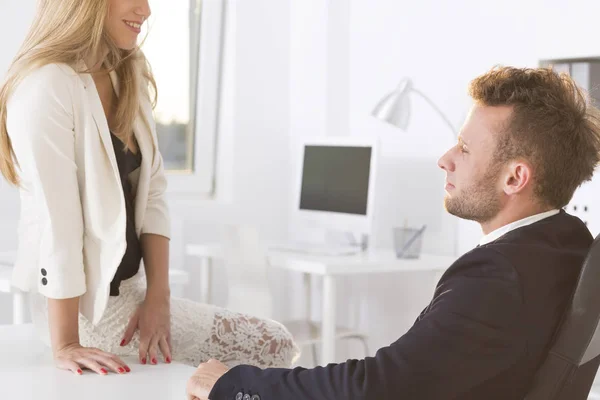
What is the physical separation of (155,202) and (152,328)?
0.99 ft

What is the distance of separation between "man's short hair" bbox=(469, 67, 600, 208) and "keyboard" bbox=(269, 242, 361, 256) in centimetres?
241

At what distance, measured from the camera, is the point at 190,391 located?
1.37m

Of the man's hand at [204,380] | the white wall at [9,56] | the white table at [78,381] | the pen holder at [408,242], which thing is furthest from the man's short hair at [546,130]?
the white wall at [9,56]

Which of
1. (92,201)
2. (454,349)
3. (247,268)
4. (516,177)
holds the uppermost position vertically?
(516,177)

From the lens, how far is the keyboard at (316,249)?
3773mm

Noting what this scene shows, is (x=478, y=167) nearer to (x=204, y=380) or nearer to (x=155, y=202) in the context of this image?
(x=204, y=380)

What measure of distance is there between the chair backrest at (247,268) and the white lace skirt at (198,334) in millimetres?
1641

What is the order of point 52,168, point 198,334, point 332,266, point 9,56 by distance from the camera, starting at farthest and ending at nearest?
1. point 9,56
2. point 332,266
3. point 198,334
4. point 52,168

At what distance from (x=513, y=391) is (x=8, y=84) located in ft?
3.62

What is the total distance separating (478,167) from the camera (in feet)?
4.48

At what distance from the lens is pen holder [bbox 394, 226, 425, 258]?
3660 mm

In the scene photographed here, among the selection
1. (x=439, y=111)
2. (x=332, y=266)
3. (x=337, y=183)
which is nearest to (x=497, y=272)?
(x=332, y=266)

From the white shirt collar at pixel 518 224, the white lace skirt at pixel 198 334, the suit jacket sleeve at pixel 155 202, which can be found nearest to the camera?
the white shirt collar at pixel 518 224

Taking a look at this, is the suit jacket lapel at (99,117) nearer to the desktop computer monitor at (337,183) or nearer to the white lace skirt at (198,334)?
the white lace skirt at (198,334)
